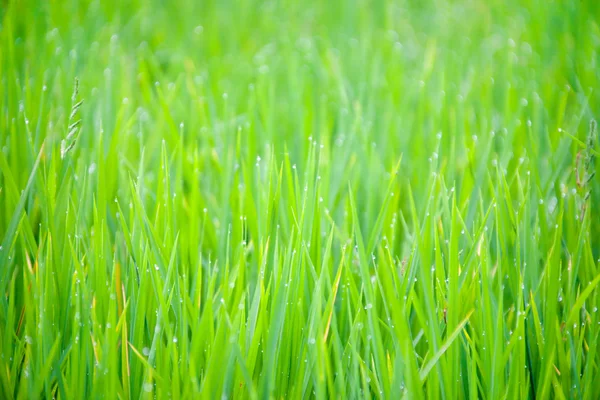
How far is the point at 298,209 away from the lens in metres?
1.14

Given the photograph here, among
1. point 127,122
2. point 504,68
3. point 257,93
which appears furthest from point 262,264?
point 504,68

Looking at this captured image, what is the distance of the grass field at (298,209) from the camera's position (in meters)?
0.94

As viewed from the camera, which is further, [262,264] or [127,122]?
[127,122]

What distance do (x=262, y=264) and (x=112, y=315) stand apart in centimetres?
30

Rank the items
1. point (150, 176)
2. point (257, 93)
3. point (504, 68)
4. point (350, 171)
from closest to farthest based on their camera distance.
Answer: point (350, 171)
point (150, 176)
point (257, 93)
point (504, 68)

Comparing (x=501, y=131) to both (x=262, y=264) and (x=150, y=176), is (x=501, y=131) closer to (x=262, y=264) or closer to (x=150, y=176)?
(x=262, y=264)

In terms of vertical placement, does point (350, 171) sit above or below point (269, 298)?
above

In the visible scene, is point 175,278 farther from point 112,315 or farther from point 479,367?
point 479,367

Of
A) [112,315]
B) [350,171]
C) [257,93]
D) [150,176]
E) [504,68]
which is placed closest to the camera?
[112,315]

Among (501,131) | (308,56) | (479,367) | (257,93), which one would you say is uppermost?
(308,56)

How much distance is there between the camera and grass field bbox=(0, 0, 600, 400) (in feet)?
3.09

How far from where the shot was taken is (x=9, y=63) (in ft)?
5.43

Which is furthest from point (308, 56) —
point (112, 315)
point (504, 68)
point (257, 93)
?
point (112, 315)

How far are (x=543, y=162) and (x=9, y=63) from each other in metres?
1.73
